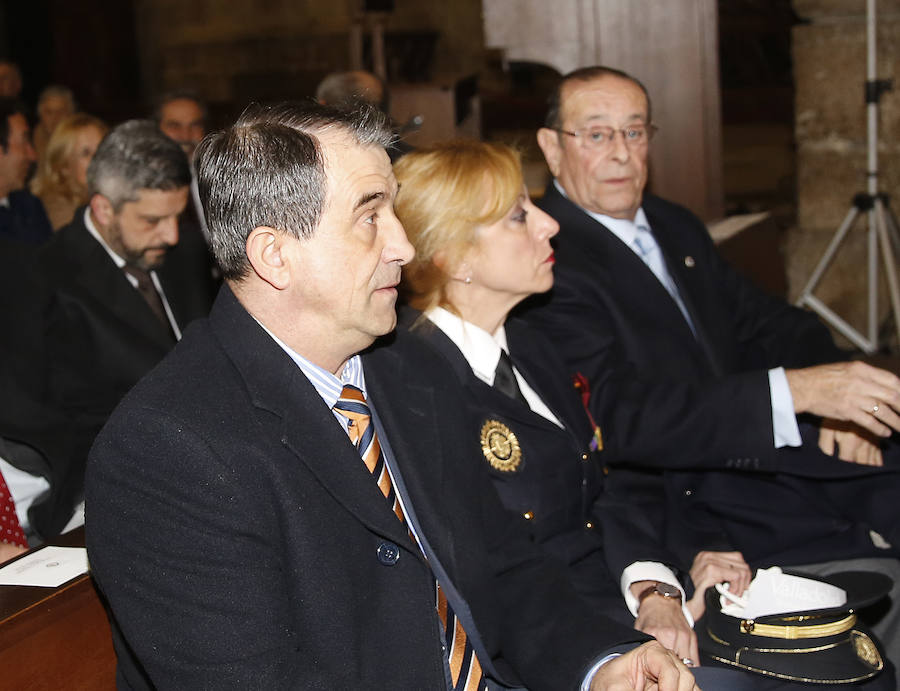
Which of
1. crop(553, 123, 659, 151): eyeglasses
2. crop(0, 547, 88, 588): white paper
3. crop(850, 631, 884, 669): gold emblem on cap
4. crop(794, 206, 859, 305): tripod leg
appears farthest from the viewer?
crop(794, 206, 859, 305): tripod leg

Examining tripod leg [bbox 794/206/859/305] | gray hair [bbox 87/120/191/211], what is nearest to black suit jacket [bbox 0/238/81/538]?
gray hair [bbox 87/120/191/211]

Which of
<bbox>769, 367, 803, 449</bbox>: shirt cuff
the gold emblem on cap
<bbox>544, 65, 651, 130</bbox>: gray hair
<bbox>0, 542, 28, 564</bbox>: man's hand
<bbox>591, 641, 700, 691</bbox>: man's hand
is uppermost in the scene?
<bbox>544, 65, 651, 130</bbox>: gray hair

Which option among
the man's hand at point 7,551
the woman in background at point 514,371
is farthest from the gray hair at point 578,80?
the man's hand at point 7,551

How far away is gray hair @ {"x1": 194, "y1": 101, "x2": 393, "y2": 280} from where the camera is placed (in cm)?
145

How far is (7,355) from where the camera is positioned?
264cm

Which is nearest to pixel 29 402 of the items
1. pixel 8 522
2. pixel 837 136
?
pixel 8 522

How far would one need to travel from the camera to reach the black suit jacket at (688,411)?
7.54 feet

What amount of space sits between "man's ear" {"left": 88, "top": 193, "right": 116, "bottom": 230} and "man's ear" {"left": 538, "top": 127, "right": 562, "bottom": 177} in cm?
133

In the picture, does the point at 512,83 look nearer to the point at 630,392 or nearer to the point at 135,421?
the point at 630,392

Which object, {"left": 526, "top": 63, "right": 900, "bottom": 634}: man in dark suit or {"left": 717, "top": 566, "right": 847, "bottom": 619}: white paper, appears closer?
{"left": 717, "top": 566, "right": 847, "bottom": 619}: white paper

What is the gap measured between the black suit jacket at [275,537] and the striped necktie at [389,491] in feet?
0.13

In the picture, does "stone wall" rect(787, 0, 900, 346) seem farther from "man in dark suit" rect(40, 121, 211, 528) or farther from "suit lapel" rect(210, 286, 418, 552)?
"suit lapel" rect(210, 286, 418, 552)

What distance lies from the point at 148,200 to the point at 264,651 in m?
2.14

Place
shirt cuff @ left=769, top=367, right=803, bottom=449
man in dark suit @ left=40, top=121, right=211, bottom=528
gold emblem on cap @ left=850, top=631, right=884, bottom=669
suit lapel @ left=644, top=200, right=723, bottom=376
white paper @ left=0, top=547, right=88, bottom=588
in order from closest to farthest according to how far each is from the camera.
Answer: white paper @ left=0, top=547, right=88, bottom=588
gold emblem on cap @ left=850, top=631, right=884, bottom=669
shirt cuff @ left=769, top=367, right=803, bottom=449
suit lapel @ left=644, top=200, right=723, bottom=376
man in dark suit @ left=40, top=121, right=211, bottom=528
